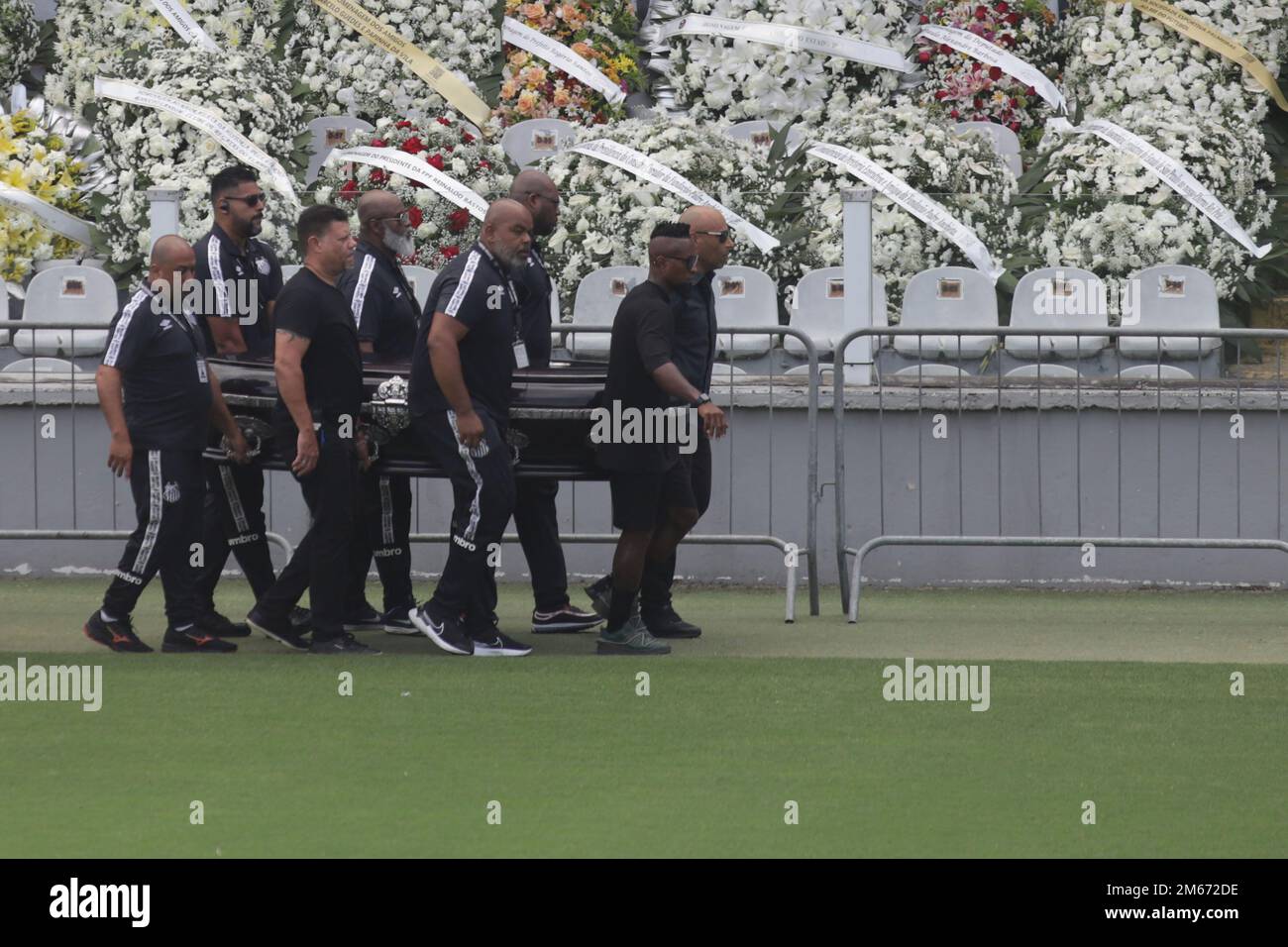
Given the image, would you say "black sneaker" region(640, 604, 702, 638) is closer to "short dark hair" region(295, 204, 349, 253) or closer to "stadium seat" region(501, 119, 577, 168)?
"short dark hair" region(295, 204, 349, 253)

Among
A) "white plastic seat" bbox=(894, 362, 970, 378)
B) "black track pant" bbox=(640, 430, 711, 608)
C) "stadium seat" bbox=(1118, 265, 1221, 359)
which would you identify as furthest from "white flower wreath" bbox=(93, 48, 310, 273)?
"stadium seat" bbox=(1118, 265, 1221, 359)

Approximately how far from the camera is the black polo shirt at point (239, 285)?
10312mm

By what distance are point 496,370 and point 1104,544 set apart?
126 inches

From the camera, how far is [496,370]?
31.2 ft

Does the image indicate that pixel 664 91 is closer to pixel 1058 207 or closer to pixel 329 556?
pixel 1058 207

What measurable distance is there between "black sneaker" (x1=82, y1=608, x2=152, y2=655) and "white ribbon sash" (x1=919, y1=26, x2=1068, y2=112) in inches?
403

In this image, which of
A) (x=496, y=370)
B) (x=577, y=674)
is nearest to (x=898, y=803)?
(x=577, y=674)

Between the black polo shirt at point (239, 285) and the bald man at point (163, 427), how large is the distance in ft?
1.55

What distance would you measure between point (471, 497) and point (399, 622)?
3.85 feet

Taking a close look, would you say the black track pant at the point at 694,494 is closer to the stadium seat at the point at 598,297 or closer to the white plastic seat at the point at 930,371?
the white plastic seat at the point at 930,371

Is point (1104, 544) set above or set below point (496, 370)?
below

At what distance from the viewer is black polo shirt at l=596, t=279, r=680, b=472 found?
381 inches
